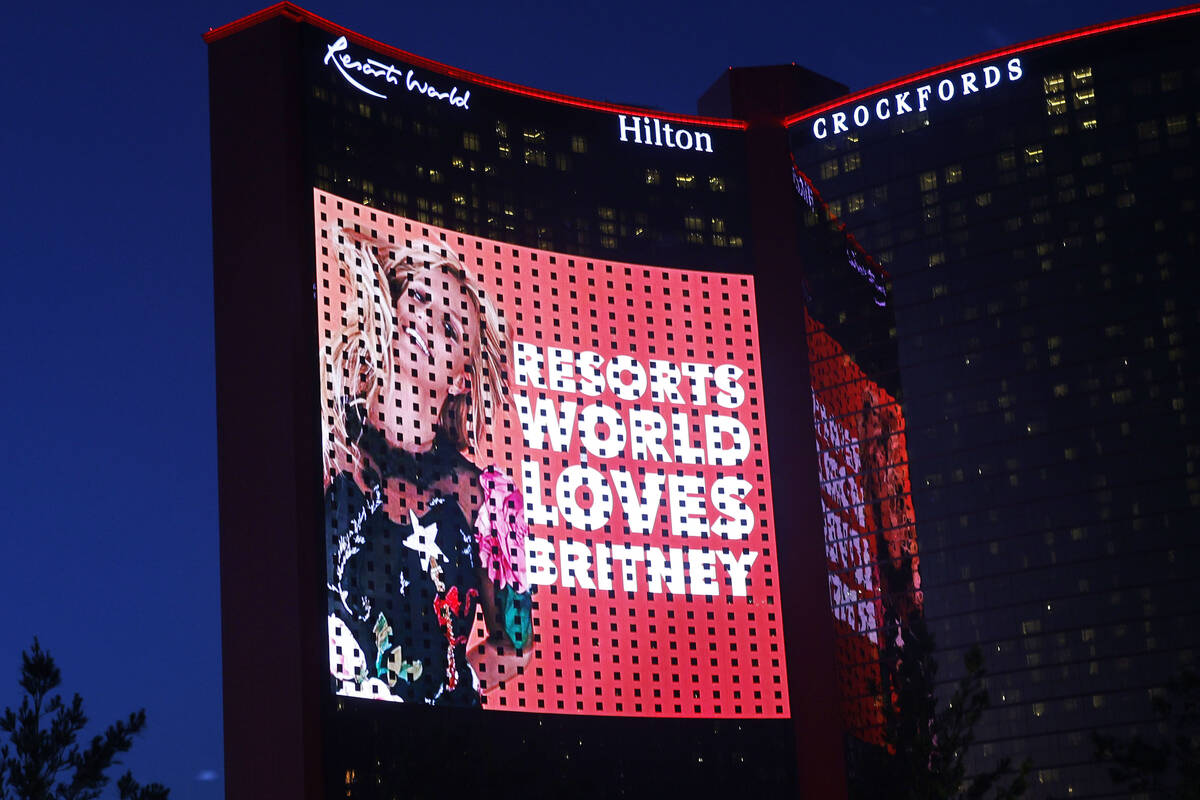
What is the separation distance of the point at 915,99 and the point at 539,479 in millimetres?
34344

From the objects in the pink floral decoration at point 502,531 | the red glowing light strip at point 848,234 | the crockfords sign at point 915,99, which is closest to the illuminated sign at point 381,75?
the pink floral decoration at point 502,531

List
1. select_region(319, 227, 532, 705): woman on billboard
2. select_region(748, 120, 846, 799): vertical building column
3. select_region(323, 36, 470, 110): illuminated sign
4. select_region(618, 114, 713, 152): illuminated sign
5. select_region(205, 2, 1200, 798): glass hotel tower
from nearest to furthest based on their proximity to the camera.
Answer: select_region(319, 227, 532, 705): woman on billboard < select_region(323, 36, 470, 110): illuminated sign < select_region(205, 2, 1200, 798): glass hotel tower < select_region(748, 120, 846, 799): vertical building column < select_region(618, 114, 713, 152): illuminated sign

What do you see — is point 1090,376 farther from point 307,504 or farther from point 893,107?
point 307,504

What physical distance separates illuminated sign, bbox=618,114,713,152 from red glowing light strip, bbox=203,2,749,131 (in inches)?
17.0

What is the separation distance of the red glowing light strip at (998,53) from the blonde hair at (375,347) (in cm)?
2698

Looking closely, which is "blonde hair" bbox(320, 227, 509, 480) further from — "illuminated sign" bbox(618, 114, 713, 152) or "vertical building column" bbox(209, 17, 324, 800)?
"illuminated sign" bbox(618, 114, 713, 152)

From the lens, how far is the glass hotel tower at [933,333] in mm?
100375

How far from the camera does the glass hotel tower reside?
100375 mm

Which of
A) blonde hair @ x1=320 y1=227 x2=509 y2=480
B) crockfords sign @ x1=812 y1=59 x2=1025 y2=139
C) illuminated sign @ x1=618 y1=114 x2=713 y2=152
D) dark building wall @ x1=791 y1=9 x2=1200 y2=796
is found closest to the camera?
blonde hair @ x1=320 y1=227 x2=509 y2=480

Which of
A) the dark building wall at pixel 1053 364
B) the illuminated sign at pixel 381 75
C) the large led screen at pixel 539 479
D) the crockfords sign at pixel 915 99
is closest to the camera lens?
the large led screen at pixel 539 479

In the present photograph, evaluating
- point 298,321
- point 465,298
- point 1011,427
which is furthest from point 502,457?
point 1011,427

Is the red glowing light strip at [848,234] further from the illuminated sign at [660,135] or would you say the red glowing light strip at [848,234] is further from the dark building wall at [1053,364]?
the illuminated sign at [660,135]

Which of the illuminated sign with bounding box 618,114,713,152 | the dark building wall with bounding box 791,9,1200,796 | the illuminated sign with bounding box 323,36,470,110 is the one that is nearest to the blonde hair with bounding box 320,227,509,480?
the illuminated sign with bounding box 323,36,470,110

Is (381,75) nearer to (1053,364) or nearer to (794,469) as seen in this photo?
(794,469)
